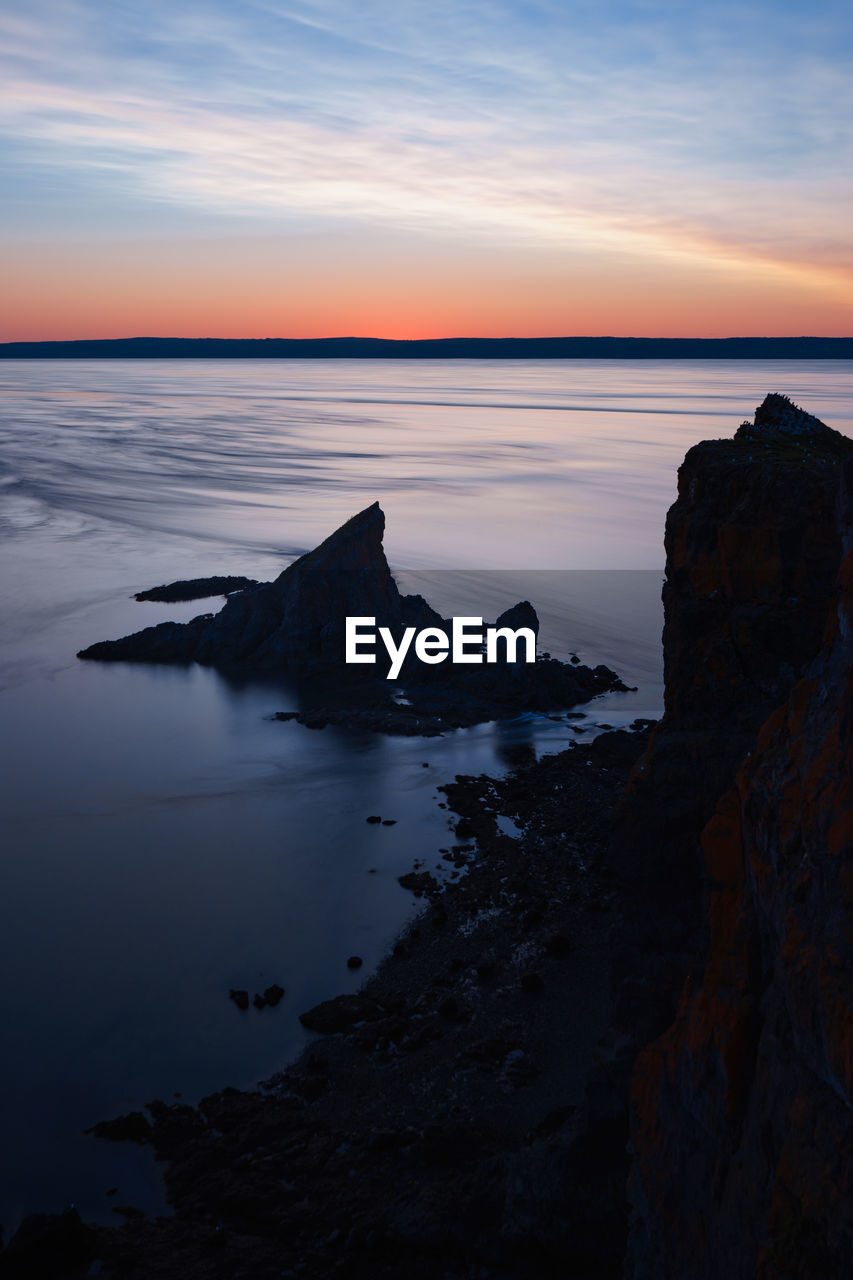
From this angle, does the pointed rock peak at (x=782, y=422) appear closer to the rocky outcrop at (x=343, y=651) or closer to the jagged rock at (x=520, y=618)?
the rocky outcrop at (x=343, y=651)

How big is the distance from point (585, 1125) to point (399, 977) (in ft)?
19.7

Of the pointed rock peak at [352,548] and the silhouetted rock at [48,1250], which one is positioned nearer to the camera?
the silhouetted rock at [48,1250]

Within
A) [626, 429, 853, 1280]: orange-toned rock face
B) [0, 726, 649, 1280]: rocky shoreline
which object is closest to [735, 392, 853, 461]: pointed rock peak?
[626, 429, 853, 1280]: orange-toned rock face

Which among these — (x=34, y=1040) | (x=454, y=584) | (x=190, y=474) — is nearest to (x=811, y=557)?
(x=34, y=1040)

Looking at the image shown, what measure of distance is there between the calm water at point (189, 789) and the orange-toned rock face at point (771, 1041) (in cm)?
665

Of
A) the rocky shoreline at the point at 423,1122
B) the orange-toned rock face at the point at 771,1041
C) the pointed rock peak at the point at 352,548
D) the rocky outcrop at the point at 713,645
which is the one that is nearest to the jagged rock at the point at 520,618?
the pointed rock peak at the point at 352,548

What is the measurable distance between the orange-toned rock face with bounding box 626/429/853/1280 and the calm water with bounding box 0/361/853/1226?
6.65 metres

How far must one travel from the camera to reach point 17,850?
64.8 ft

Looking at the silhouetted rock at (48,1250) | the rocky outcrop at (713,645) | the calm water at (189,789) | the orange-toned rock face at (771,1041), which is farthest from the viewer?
the calm water at (189,789)

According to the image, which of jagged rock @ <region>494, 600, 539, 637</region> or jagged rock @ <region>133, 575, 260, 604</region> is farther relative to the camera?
jagged rock @ <region>133, 575, 260, 604</region>

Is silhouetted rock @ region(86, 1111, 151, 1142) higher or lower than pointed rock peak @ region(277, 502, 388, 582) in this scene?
lower

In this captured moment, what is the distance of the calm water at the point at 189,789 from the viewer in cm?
1376

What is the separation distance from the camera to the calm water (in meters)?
13.8

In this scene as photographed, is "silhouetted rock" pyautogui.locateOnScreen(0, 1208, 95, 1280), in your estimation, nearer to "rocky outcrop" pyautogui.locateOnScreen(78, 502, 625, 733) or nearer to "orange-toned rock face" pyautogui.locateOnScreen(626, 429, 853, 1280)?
"orange-toned rock face" pyautogui.locateOnScreen(626, 429, 853, 1280)
